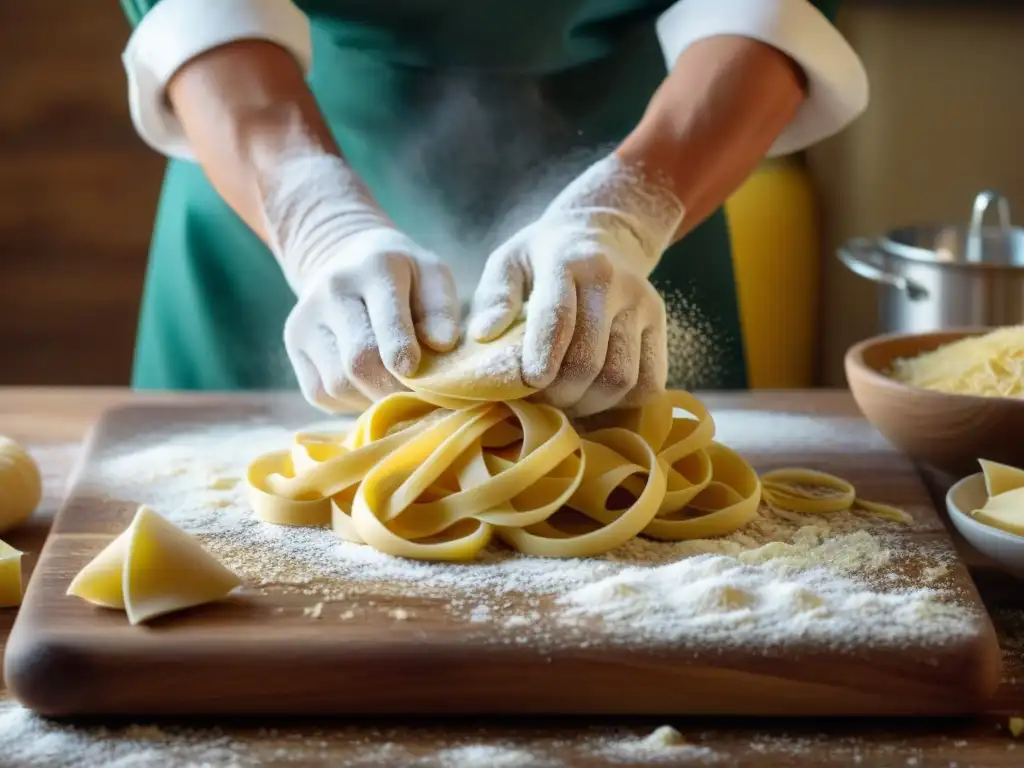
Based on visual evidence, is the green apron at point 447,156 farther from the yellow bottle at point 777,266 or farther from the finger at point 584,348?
the yellow bottle at point 777,266

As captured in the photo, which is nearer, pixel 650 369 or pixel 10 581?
pixel 10 581

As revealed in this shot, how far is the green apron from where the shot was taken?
2.29m

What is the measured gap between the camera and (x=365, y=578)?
139 cm

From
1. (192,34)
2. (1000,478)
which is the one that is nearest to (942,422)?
(1000,478)

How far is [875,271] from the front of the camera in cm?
310

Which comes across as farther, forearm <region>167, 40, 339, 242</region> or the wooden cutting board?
forearm <region>167, 40, 339, 242</region>

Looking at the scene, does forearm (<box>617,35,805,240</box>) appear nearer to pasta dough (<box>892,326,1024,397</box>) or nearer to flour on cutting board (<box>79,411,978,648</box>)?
pasta dough (<box>892,326,1024,397</box>)

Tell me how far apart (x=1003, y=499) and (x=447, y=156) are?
1.31m

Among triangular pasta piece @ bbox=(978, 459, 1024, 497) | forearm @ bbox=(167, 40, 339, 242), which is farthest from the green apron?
triangular pasta piece @ bbox=(978, 459, 1024, 497)

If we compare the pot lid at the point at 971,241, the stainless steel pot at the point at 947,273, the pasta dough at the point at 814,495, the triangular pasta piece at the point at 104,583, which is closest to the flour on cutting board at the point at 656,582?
the pasta dough at the point at 814,495

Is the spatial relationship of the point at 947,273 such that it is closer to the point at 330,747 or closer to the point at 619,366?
the point at 619,366

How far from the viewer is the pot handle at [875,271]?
306 centimetres

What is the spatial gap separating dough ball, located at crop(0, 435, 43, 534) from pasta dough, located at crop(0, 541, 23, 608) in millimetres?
192

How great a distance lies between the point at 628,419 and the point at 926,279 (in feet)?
5.27
